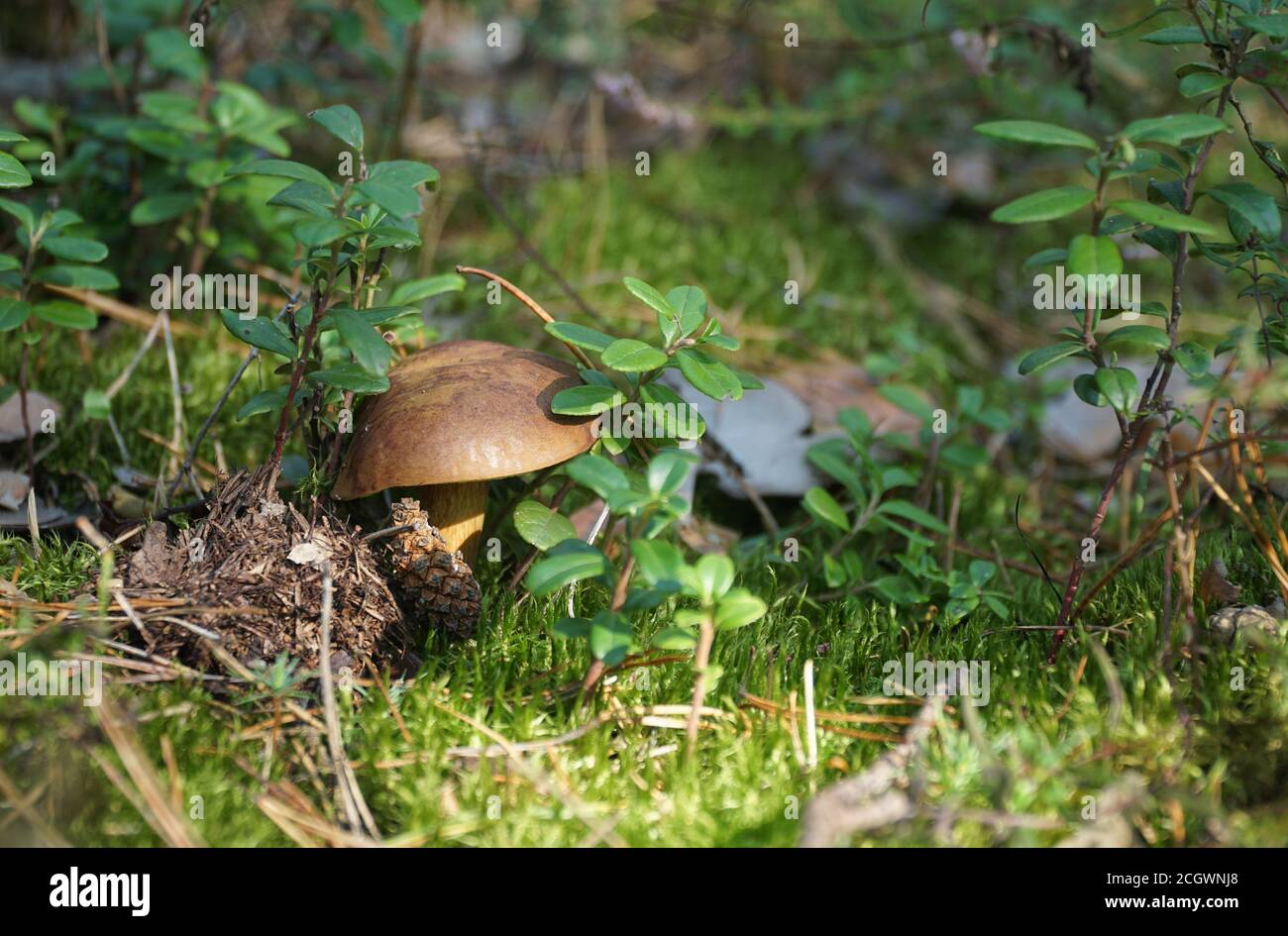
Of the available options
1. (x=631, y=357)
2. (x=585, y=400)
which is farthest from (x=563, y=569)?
(x=631, y=357)

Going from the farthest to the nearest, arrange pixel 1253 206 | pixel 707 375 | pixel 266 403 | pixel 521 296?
pixel 521 296 → pixel 266 403 → pixel 707 375 → pixel 1253 206

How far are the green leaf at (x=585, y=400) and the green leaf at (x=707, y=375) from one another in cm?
16

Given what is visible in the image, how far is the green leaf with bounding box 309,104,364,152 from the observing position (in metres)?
2.19

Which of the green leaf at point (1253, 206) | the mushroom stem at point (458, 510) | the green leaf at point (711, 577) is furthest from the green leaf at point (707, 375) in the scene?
the green leaf at point (1253, 206)

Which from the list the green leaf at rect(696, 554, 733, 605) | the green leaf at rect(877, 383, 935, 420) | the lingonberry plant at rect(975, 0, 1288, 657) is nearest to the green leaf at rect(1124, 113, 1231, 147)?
the lingonberry plant at rect(975, 0, 1288, 657)

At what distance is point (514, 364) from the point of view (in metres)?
2.34

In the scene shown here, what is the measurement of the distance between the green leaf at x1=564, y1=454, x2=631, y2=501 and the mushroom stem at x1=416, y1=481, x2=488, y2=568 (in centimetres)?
45

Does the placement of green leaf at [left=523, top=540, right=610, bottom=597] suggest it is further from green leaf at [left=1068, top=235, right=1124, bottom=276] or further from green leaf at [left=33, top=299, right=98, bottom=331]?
green leaf at [left=33, top=299, right=98, bottom=331]

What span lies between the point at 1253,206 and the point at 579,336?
4.64ft

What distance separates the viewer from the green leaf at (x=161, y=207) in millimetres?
3344

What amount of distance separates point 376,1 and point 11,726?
2.76m

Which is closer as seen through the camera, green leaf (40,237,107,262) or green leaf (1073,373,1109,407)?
green leaf (1073,373,1109,407)

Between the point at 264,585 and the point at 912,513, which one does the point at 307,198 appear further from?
the point at 912,513

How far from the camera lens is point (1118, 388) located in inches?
86.7
